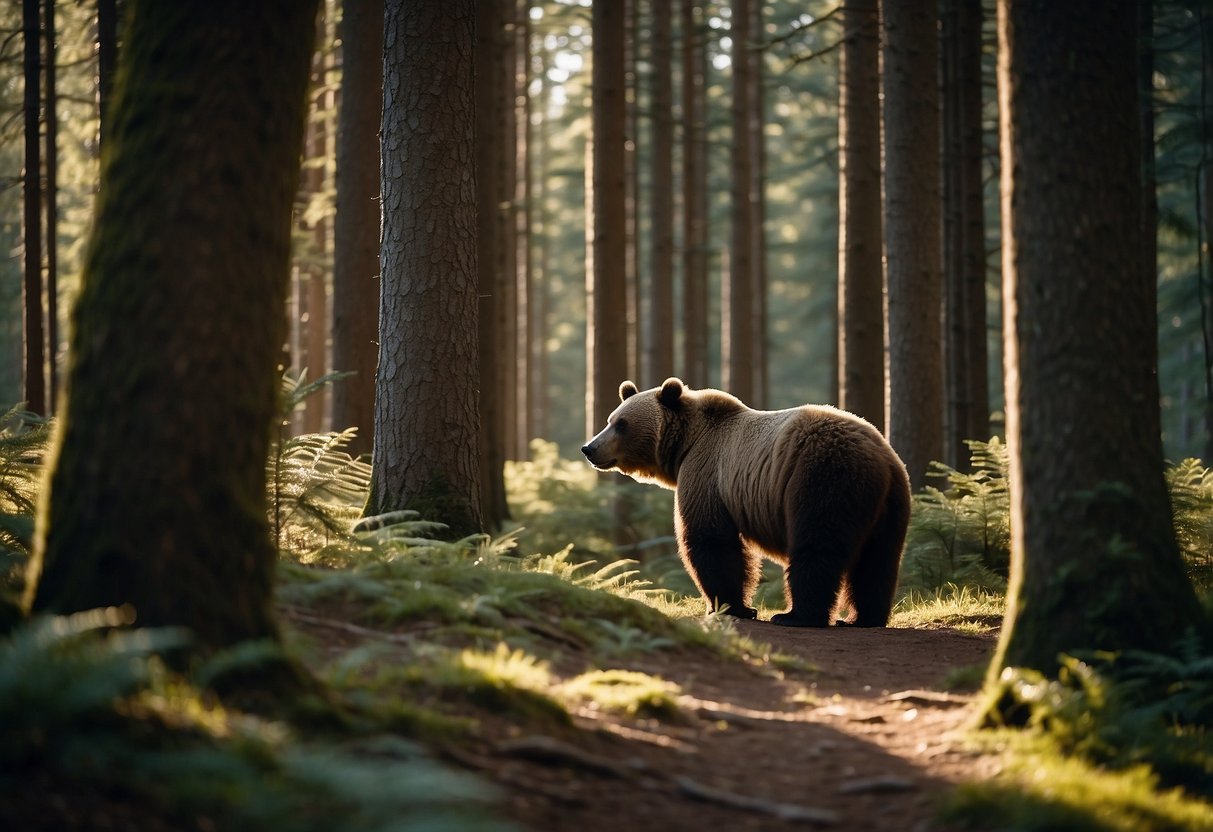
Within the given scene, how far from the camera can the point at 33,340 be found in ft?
44.7

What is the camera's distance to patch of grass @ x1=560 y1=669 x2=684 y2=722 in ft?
19.1

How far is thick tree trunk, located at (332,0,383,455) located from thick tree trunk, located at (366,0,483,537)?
4.22 metres

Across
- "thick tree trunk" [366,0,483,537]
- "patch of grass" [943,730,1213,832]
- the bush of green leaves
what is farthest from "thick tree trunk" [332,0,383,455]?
"patch of grass" [943,730,1213,832]

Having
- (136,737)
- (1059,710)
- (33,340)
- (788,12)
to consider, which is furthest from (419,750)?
(788,12)

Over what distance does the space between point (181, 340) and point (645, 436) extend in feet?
24.6

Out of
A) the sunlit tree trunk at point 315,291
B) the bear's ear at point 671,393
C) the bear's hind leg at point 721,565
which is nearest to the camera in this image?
the bear's hind leg at point 721,565

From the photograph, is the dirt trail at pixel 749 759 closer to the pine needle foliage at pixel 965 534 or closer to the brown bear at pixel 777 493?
the brown bear at pixel 777 493

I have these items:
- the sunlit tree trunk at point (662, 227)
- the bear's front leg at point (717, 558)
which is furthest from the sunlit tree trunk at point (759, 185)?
the bear's front leg at point (717, 558)

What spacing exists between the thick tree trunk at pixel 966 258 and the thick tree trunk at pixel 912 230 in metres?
1.50

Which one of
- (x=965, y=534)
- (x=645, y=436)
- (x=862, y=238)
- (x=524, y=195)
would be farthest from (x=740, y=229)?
(x=645, y=436)

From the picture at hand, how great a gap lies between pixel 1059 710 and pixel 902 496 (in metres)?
4.18

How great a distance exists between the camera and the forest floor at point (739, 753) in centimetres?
459

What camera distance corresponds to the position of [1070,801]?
4.66 m

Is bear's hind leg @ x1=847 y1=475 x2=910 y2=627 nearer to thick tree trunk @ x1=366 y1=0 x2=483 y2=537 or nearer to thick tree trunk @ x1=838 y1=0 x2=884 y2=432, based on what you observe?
thick tree trunk @ x1=366 y1=0 x2=483 y2=537
